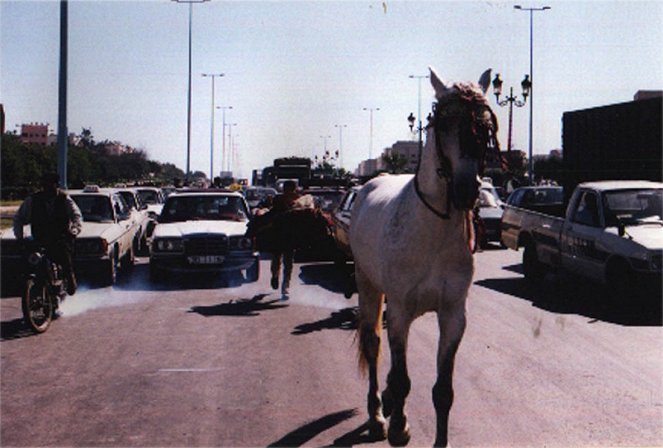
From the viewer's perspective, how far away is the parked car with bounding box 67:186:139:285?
13.0 m

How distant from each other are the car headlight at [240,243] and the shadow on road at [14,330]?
4.55m

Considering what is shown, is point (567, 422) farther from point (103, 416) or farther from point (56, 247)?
point (56, 247)

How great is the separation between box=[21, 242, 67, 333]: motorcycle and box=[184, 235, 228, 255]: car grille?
3.87m

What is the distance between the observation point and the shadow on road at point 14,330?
8.80 m

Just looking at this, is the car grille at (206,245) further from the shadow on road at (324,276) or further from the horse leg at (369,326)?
the horse leg at (369,326)

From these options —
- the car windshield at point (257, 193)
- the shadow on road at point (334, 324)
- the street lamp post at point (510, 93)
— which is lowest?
the shadow on road at point (334, 324)

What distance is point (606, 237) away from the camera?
36.3 ft

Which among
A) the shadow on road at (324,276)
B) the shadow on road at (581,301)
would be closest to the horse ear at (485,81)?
the shadow on road at (581,301)

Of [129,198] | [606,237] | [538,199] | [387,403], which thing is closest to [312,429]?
[387,403]

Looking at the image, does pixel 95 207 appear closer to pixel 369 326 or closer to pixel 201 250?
pixel 201 250

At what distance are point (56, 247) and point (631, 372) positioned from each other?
7.24 metres

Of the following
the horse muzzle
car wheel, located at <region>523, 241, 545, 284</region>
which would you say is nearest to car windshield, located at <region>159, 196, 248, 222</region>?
car wheel, located at <region>523, 241, 545, 284</region>

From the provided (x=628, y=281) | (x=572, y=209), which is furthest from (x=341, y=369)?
(x=572, y=209)

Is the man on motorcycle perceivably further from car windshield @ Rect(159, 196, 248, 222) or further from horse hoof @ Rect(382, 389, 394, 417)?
horse hoof @ Rect(382, 389, 394, 417)
